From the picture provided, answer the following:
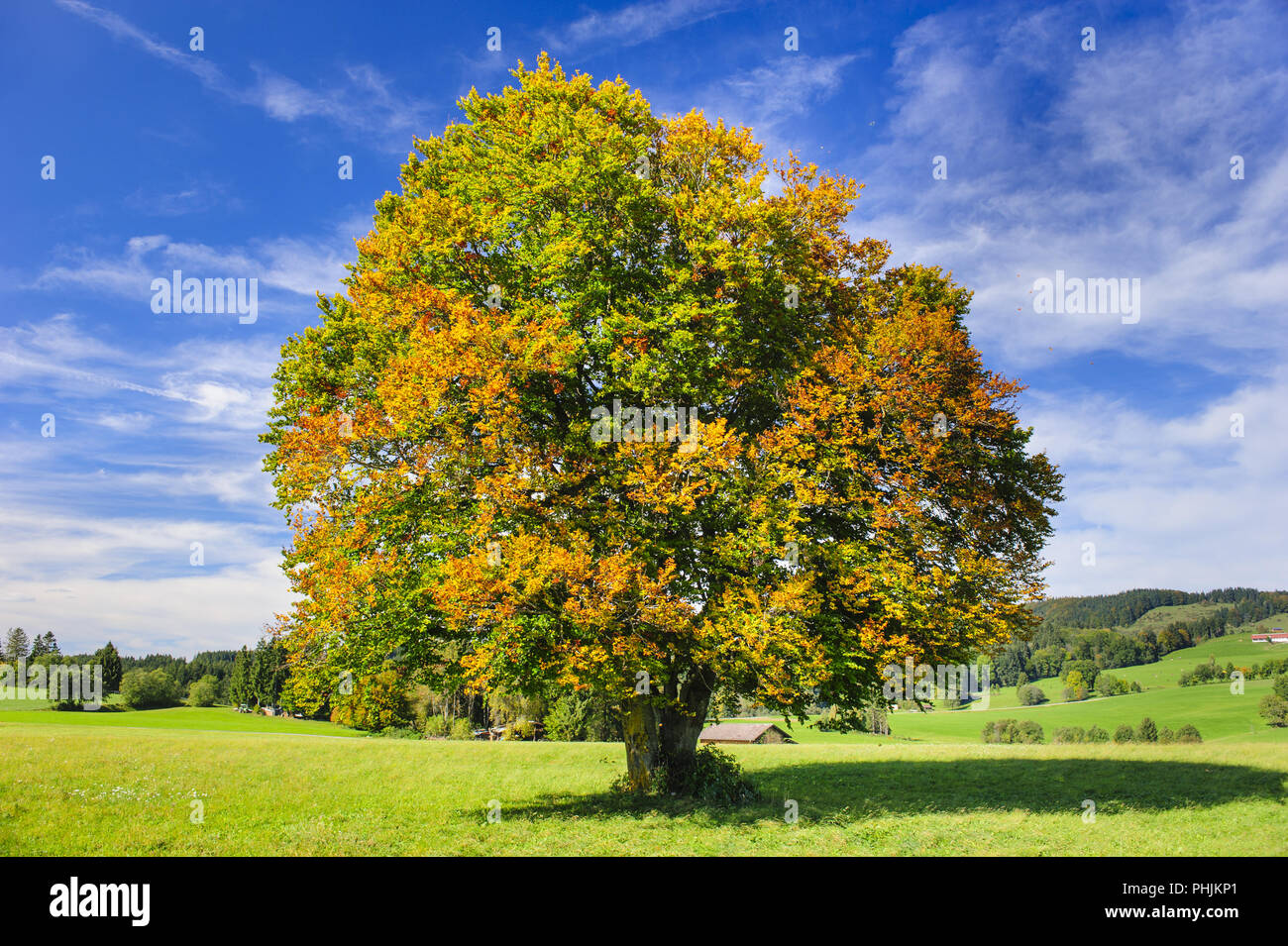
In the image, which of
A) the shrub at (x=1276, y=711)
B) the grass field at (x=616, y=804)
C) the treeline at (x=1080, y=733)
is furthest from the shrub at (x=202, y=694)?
the shrub at (x=1276, y=711)

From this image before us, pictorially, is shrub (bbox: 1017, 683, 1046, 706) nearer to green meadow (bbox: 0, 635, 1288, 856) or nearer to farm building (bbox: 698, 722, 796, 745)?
farm building (bbox: 698, 722, 796, 745)

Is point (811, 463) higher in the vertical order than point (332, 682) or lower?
higher

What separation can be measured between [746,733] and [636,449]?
56627 millimetres

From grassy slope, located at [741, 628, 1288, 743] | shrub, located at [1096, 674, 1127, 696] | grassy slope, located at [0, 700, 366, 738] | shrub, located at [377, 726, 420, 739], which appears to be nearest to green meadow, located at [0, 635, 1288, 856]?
shrub, located at [377, 726, 420, 739]

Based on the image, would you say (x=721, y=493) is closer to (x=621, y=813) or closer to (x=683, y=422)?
(x=683, y=422)

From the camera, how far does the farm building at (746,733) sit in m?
65.4

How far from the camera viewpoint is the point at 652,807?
1978cm

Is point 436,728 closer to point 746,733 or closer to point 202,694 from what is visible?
point 746,733

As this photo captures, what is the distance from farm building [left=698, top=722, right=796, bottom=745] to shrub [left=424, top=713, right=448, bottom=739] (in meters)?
30.2

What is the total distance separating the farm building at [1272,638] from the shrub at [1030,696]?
58257 mm

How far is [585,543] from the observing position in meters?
17.4

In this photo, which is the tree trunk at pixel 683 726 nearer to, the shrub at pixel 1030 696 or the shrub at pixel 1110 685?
the shrub at pixel 1110 685

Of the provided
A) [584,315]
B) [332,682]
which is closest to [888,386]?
[584,315]
